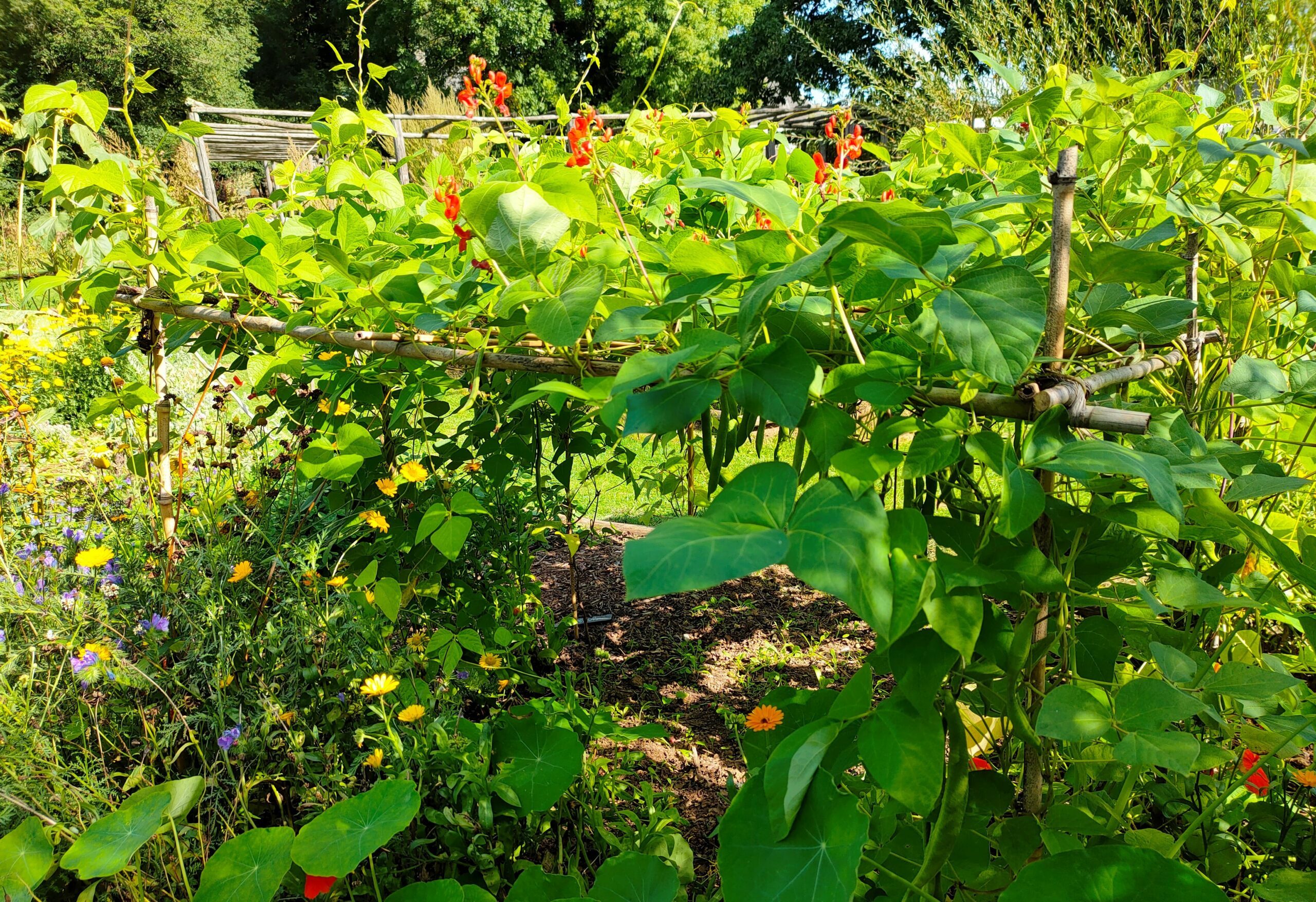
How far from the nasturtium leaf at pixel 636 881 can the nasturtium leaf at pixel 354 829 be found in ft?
0.82

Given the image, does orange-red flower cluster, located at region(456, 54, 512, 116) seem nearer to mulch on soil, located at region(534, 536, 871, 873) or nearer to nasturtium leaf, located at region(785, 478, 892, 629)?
nasturtium leaf, located at region(785, 478, 892, 629)

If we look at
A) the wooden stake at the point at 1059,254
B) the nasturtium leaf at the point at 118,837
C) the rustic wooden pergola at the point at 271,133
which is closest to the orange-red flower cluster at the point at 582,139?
the wooden stake at the point at 1059,254

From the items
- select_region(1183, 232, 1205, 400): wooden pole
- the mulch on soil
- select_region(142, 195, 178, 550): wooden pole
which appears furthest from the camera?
the mulch on soil

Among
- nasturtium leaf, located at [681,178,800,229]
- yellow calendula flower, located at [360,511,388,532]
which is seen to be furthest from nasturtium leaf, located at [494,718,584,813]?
nasturtium leaf, located at [681,178,800,229]

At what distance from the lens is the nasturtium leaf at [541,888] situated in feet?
3.09

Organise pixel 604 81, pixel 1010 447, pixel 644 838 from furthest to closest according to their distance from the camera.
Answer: pixel 604 81 → pixel 644 838 → pixel 1010 447

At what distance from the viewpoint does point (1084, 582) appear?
70 cm

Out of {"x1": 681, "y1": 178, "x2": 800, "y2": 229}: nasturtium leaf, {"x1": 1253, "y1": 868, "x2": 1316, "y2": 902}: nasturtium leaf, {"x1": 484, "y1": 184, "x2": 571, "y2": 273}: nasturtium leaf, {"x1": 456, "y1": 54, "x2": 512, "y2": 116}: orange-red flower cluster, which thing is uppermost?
{"x1": 456, "y1": 54, "x2": 512, "y2": 116}: orange-red flower cluster

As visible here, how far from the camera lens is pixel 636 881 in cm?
95

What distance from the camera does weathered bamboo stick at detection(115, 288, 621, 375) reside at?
824 millimetres

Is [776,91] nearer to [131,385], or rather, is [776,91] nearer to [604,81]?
[604,81]

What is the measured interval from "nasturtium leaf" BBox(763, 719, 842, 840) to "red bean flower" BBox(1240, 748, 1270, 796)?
31.2 inches

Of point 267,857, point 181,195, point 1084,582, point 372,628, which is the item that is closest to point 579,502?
point 372,628

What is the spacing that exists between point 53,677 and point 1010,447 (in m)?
1.92
